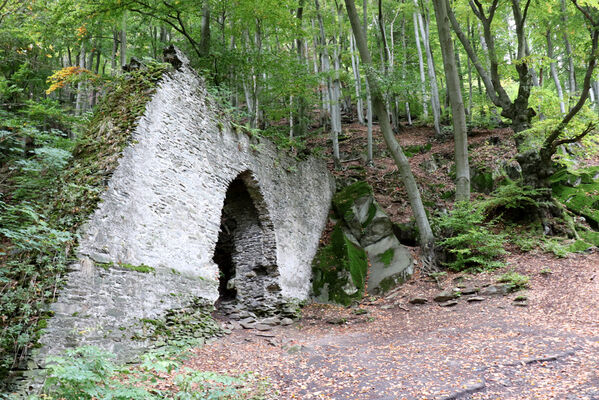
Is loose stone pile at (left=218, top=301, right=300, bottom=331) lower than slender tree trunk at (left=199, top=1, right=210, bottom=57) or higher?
lower

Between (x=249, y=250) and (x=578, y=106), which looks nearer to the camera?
(x=578, y=106)

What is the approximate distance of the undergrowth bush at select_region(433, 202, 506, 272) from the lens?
8.43 metres

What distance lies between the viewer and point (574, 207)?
389 inches

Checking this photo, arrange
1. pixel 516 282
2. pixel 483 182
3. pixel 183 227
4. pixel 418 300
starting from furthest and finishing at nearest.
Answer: pixel 483 182
pixel 418 300
pixel 516 282
pixel 183 227

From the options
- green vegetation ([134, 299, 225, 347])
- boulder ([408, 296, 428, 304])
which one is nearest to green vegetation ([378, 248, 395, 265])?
boulder ([408, 296, 428, 304])

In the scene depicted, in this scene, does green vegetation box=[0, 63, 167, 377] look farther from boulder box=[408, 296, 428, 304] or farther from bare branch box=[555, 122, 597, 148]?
bare branch box=[555, 122, 597, 148]

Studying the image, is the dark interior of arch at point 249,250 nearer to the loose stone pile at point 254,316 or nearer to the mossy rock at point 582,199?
the loose stone pile at point 254,316

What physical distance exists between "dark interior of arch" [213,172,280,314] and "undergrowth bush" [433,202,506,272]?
436cm

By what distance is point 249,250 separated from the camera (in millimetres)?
8945

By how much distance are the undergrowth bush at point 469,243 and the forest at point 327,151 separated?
0.04 meters

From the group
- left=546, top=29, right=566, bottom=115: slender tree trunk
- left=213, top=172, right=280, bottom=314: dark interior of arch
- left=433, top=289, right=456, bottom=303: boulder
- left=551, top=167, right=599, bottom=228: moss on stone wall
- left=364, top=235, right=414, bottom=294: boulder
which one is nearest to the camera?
left=433, top=289, right=456, bottom=303: boulder

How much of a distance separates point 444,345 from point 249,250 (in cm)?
516

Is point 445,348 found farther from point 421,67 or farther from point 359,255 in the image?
point 421,67

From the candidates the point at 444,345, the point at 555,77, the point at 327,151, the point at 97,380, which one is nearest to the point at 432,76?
the point at 555,77
